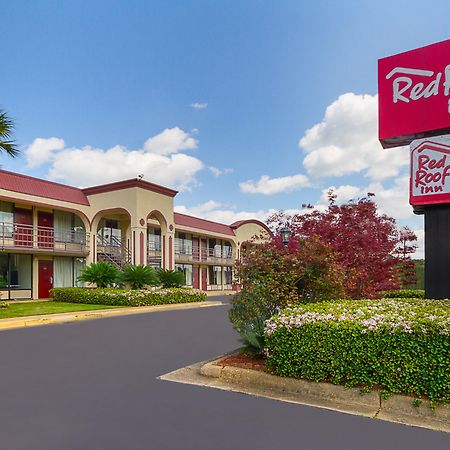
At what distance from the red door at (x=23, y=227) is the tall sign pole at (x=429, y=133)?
67.9ft

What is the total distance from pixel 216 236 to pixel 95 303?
19.5 m

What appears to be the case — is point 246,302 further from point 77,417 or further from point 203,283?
point 203,283

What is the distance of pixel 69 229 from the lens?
85.7ft

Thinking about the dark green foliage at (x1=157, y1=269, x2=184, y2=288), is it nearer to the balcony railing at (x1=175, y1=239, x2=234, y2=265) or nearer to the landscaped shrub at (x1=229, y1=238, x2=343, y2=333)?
the balcony railing at (x1=175, y1=239, x2=234, y2=265)

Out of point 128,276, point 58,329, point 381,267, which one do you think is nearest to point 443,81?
point 381,267

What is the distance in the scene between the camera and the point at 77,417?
496cm

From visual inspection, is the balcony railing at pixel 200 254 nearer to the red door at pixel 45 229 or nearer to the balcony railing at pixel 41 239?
the balcony railing at pixel 41 239

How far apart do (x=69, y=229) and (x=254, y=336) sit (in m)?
21.9

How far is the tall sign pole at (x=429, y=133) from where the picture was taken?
297 inches

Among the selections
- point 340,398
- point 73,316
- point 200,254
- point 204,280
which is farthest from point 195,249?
point 340,398

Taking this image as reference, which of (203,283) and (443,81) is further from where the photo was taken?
(203,283)

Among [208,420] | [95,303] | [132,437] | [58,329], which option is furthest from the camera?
[95,303]

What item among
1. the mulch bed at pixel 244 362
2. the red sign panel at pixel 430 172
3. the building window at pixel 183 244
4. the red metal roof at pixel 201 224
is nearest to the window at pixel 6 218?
the red metal roof at pixel 201 224

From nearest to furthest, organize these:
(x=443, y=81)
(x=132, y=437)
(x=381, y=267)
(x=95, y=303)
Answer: (x=132, y=437), (x=443, y=81), (x=381, y=267), (x=95, y=303)
